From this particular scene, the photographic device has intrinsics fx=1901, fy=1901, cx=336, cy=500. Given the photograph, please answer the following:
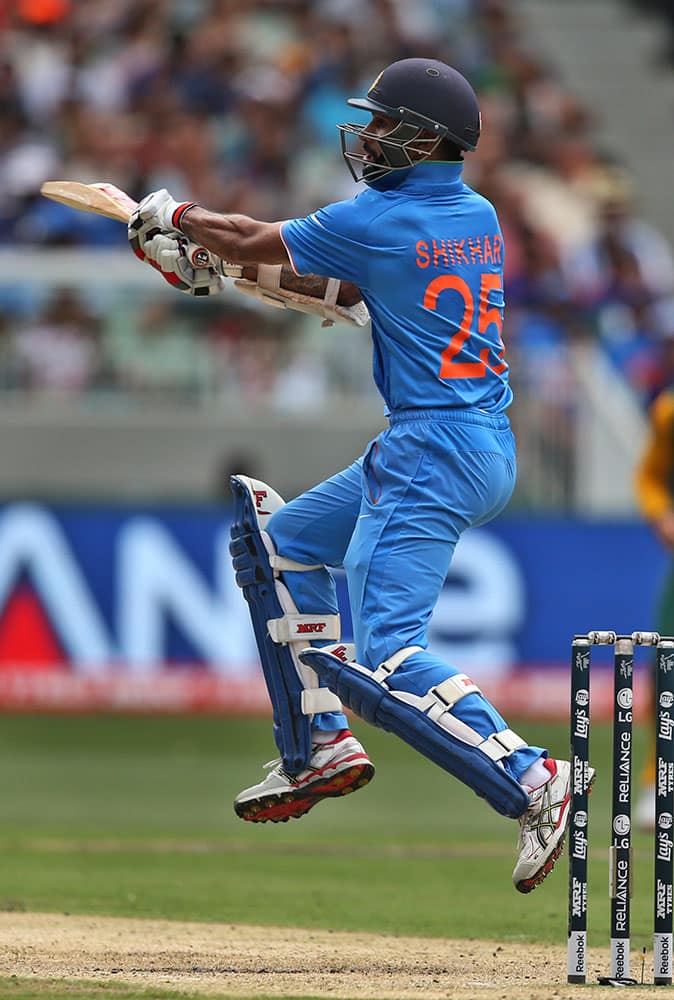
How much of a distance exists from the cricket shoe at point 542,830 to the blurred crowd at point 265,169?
343 inches

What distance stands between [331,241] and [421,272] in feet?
0.89

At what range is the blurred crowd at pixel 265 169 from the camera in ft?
45.4

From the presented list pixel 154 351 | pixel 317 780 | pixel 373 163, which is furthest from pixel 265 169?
pixel 317 780

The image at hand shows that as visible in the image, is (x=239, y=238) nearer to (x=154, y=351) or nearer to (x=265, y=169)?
(x=154, y=351)

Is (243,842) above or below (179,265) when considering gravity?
below

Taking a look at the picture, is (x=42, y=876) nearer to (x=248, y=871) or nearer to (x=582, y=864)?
(x=248, y=871)

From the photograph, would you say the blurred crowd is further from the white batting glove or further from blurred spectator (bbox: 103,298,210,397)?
the white batting glove

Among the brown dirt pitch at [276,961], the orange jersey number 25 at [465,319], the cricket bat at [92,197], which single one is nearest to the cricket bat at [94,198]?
the cricket bat at [92,197]

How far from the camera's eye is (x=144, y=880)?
7.51 m

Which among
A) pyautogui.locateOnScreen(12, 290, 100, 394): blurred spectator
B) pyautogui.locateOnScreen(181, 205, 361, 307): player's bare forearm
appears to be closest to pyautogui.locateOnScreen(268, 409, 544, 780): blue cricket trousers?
pyautogui.locateOnScreen(181, 205, 361, 307): player's bare forearm

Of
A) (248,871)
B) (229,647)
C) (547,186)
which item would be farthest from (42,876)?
(547,186)

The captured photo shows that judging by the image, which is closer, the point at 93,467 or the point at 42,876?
the point at 42,876

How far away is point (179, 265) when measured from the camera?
5680 mm

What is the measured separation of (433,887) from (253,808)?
185 cm
